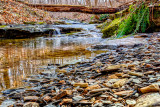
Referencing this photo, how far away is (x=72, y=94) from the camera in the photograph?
1813 mm

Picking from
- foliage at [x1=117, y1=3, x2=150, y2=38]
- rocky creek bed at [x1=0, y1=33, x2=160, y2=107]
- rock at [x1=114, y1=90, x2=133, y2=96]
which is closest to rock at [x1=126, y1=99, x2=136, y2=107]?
rocky creek bed at [x1=0, y1=33, x2=160, y2=107]

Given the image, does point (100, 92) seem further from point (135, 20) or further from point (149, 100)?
point (135, 20)

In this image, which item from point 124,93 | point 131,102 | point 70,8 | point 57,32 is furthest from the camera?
point 57,32

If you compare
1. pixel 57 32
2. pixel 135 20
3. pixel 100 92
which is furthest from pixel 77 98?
pixel 57 32

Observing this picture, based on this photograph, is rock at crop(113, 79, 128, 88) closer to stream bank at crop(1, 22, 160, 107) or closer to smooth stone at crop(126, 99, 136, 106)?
stream bank at crop(1, 22, 160, 107)

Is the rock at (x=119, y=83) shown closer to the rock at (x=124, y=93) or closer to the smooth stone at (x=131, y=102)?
the rock at (x=124, y=93)

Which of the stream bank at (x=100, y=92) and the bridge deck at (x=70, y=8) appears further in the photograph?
the bridge deck at (x=70, y=8)

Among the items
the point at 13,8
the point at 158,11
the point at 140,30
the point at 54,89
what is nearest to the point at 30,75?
the point at 54,89

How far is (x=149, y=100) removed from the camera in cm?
128

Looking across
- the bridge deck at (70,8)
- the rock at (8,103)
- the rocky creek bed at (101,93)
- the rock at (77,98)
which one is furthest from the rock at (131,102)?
the bridge deck at (70,8)

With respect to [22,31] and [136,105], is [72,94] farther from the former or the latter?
[22,31]

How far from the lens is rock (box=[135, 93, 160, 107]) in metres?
1.22

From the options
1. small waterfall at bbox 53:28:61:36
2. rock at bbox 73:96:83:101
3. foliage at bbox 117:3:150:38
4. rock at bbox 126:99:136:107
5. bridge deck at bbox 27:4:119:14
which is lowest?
rock at bbox 73:96:83:101

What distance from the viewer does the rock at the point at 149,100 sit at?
1.22 m
